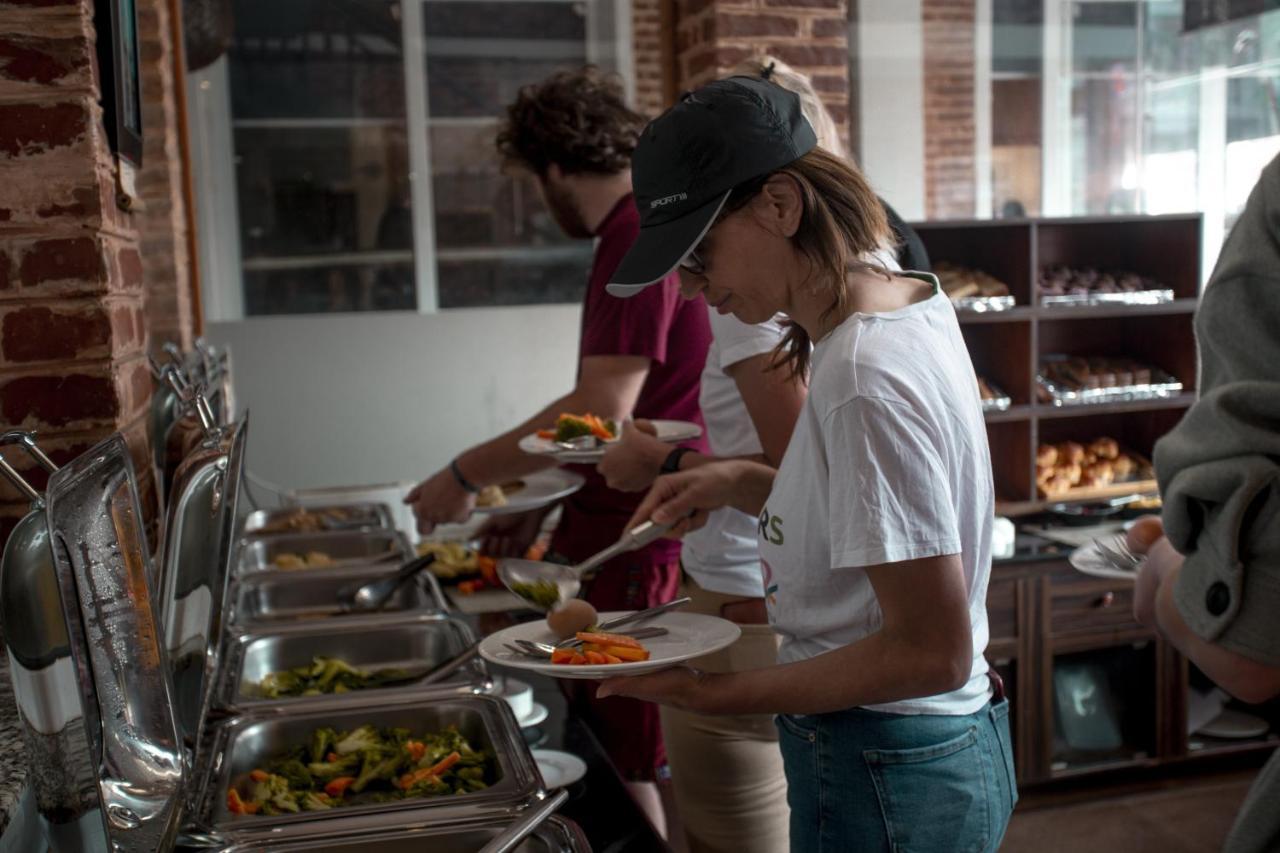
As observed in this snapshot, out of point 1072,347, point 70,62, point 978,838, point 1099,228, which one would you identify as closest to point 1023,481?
point 1072,347

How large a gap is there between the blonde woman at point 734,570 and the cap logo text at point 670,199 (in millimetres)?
333

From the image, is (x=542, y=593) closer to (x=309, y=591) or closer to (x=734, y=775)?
(x=734, y=775)

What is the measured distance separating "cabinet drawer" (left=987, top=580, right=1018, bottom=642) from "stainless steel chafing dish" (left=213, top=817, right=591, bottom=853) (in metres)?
2.41

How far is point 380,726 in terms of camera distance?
5.50 feet

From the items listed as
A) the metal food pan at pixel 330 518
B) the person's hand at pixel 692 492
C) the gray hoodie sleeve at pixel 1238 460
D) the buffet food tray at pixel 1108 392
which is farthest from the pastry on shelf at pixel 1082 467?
the gray hoodie sleeve at pixel 1238 460

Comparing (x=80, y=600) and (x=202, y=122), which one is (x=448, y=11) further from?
(x=80, y=600)

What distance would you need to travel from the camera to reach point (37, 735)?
2.68ft

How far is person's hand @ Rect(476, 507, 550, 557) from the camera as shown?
2.86m

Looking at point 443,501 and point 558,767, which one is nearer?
A: point 558,767

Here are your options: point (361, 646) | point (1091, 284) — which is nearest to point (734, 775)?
point (361, 646)

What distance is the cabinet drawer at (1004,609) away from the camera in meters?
3.45

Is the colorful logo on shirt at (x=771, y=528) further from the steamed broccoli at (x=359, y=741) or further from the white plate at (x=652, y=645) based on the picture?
the steamed broccoli at (x=359, y=741)

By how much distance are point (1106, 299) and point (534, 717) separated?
2.66m

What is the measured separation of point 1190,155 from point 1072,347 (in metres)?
0.95
